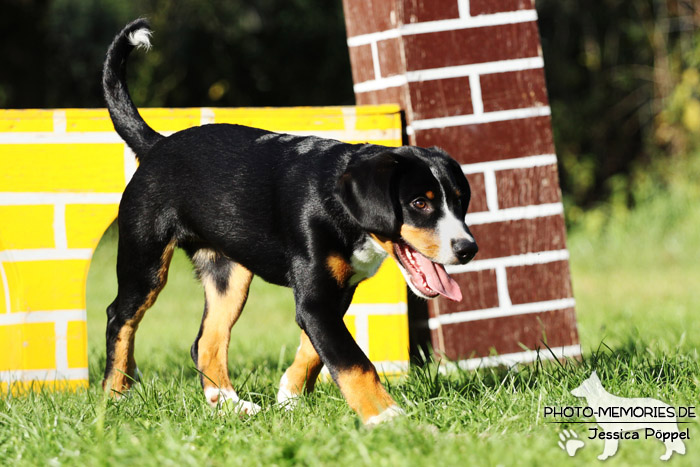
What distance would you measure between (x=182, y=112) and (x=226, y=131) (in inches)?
24.8

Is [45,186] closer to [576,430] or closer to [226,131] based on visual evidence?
[226,131]

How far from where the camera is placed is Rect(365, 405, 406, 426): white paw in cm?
287

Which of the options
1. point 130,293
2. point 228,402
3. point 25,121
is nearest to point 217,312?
point 130,293

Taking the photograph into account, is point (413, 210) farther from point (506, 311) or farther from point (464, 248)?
point (506, 311)

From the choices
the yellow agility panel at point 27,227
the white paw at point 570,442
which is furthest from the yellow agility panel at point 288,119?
the white paw at point 570,442

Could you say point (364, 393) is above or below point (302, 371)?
above

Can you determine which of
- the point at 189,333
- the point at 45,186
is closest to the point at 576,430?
the point at 45,186

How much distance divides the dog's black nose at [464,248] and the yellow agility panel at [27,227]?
6.77ft

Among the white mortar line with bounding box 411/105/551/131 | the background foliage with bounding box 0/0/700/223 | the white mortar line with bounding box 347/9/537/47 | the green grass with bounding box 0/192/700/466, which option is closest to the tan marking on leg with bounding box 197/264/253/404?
the green grass with bounding box 0/192/700/466

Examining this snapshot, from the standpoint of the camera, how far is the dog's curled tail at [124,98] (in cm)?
382

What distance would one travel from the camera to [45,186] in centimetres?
410

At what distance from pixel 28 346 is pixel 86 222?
0.62 m

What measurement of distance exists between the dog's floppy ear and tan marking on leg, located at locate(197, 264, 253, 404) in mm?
945

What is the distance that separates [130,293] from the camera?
3658mm
